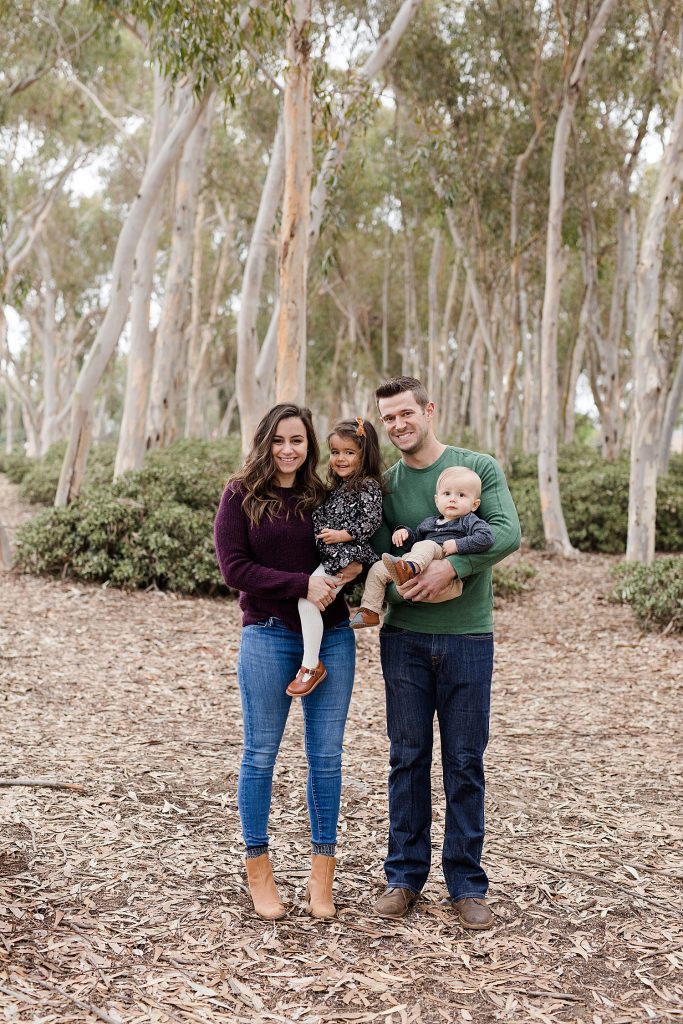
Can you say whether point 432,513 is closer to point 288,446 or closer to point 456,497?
point 456,497

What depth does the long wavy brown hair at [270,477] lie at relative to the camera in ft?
10.9

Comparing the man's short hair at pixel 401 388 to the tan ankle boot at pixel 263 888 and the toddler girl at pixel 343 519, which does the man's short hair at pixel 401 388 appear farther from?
the tan ankle boot at pixel 263 888

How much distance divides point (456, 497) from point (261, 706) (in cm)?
100

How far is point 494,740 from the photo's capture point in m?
5.76

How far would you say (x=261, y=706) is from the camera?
3.36 metres

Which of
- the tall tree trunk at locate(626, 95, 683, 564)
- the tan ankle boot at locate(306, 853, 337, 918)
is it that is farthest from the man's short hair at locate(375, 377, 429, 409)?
the tall tree trunk at locate(626, 95, 683, 564)

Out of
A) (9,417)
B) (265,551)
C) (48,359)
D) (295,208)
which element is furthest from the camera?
(9,417)

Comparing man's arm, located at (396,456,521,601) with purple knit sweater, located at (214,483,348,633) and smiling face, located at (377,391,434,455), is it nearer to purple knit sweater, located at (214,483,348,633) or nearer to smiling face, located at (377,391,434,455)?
smiling face, located at (377,391,434,455)

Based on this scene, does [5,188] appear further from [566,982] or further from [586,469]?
[566,982]

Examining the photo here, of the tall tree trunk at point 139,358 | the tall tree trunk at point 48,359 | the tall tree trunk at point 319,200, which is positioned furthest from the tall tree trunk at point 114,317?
the tall tree trunk at point 48,359

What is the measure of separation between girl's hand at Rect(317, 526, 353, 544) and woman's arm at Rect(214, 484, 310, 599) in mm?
143

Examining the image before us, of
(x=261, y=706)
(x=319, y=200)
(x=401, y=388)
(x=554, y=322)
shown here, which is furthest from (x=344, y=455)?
(x=554, y=322)

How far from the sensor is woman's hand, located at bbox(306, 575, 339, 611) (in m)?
3.22

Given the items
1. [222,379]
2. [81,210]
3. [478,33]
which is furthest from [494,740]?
[222,379]
